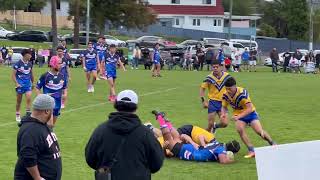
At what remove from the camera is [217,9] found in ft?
324

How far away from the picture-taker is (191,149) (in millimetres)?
12805

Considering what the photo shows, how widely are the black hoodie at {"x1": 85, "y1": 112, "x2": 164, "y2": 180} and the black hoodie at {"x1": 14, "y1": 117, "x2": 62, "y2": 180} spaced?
799 mm

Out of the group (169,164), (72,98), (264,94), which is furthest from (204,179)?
(264,94)

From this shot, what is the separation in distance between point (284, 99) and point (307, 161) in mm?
20402

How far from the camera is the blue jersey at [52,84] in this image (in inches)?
611

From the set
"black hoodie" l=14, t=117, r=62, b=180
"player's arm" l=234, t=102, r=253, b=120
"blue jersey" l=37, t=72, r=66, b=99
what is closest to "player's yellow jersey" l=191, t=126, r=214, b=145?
"player's arm" l=234, t=102, r=253, b=120

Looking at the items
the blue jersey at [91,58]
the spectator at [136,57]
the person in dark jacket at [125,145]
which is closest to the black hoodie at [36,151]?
the person in dark jacket at [125,145]

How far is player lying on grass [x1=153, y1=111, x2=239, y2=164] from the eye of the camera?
41.5ft

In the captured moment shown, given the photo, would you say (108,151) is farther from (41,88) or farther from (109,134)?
(41,88)

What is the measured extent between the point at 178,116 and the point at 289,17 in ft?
254

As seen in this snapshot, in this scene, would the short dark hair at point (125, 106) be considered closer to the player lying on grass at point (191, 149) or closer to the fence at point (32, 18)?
the player lying on grass at point (191, 149)

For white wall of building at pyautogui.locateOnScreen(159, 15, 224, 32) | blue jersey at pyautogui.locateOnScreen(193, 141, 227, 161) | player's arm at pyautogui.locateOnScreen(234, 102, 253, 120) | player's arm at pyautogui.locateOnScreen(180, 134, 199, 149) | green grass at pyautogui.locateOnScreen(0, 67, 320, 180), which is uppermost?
white wall of building at pyautogui.locateOnScreen(159, 15, 224, 32)

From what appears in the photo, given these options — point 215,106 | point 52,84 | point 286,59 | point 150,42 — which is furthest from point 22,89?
point 150,42

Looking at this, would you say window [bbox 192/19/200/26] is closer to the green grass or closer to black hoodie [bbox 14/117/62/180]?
the green grass
